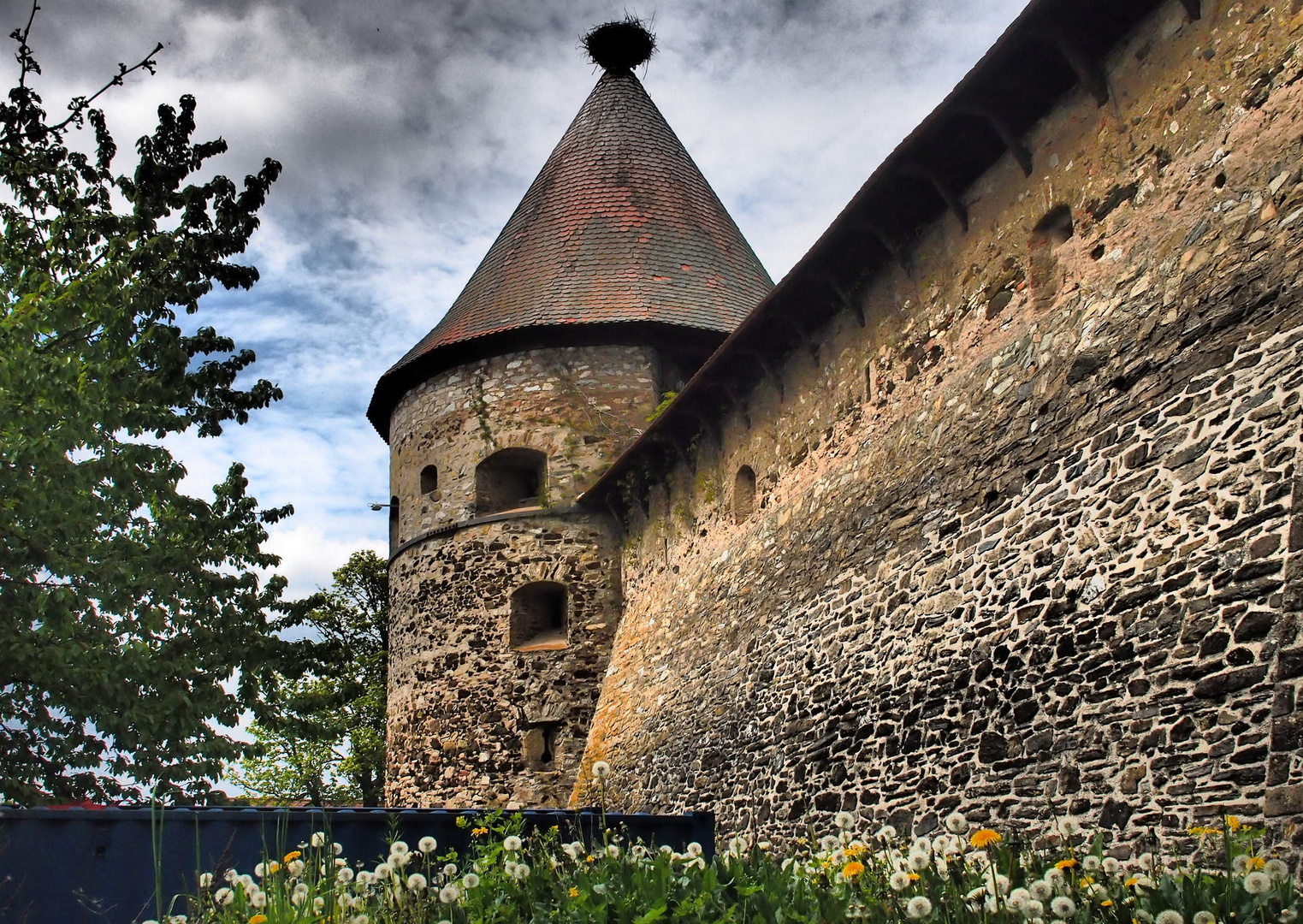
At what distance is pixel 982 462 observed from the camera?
7.13 metres

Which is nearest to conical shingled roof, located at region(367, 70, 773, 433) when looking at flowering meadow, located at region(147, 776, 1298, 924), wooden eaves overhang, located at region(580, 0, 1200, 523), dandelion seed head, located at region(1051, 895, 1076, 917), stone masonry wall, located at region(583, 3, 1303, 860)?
wooden eaves overhang, located at region(580, 0, 1200, 523)

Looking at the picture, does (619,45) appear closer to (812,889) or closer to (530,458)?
(530,458)

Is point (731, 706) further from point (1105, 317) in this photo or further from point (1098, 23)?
point (1098, 23)

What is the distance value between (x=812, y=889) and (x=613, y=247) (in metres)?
12.2

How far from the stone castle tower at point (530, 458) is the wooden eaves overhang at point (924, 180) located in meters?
2.89

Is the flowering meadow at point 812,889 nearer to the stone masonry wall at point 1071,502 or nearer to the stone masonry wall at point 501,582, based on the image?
the stone masonry wall at point 1071,502

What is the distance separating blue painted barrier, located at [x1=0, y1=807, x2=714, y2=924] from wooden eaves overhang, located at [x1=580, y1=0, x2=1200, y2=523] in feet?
14.9

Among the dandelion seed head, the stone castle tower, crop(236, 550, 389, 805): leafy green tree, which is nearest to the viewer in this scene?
the dandelion seed head

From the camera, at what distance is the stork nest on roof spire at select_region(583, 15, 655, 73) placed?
1875 centimetres

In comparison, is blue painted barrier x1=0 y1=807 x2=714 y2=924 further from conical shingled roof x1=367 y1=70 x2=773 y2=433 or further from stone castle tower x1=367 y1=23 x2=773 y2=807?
conical shingled roof x1=367 y1=70 x2=773 y2=433

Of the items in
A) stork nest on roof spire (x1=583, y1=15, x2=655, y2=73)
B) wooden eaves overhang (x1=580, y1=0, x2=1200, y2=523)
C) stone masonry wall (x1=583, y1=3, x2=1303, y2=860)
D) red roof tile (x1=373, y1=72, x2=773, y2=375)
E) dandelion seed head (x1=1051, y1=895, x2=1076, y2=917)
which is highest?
stork nest on roof spire (x1=583, y1=15, x2=655, y2=73)

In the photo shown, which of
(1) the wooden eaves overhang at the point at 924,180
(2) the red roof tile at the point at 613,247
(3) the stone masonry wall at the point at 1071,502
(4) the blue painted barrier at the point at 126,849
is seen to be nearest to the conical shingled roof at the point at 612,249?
(2) the red roof tile at the point at 613,247

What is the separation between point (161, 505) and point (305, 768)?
14165mm

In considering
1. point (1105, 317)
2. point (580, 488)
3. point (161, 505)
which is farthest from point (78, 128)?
point (1105, 317)
